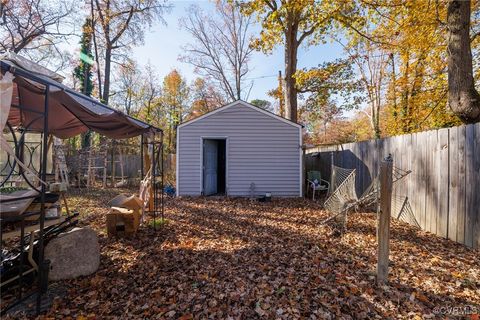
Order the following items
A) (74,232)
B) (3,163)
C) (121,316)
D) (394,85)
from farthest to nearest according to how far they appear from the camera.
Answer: (394,85)
(3,163)
(74,232)
(121,316)

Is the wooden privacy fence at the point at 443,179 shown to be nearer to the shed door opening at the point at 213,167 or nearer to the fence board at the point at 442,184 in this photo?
the fence board at the point at 442,184

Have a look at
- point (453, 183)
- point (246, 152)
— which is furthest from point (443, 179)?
point (246, 152)

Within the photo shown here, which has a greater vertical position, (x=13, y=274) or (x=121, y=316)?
(x=13, y=274)

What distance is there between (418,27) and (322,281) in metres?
8.13

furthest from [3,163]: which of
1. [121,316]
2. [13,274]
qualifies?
[121,316]

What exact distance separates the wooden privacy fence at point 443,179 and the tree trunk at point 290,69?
5284 millimetres

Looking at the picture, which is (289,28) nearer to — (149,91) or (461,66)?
(461,66)

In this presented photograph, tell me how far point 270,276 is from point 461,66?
488 cm

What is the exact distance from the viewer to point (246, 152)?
852cm

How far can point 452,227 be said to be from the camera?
3.94 meters

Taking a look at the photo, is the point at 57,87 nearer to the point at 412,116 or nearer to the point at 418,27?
the point at 418,27

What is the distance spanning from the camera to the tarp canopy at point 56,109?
2305 millimetres

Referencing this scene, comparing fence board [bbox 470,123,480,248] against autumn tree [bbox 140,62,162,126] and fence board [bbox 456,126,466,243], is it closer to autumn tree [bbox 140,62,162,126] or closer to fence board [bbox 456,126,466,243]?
fence board [bbox 456,126,466,243]

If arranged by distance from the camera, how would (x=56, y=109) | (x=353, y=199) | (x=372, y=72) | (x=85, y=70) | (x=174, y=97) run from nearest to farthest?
(x=56, y=109) → (x=353, y=199) → (x=85, y=70) → (x=372, y=72) → (x=174, y=97)
